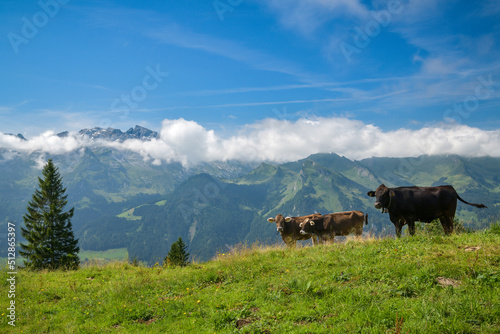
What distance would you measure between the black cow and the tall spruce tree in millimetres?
38916

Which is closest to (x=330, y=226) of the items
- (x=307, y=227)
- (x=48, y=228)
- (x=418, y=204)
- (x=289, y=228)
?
(x=307, y=227)

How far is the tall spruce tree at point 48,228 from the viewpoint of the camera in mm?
38875

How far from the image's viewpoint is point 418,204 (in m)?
14.0

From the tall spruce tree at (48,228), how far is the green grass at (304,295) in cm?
3151

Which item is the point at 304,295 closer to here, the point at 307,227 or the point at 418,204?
the point at 418,204

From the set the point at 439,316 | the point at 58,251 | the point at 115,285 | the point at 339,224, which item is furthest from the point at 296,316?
the point at 58,251

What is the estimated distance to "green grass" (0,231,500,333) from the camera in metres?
6.48

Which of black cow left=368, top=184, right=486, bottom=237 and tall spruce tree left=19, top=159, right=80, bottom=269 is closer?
black cow left=368, top=184, right=486, bottom=237

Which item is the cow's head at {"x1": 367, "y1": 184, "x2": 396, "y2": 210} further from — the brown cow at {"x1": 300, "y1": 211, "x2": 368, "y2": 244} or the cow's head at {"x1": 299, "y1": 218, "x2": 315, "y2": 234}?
the cow's head at {"x1": 299, "y1": 218, "x2": 315, "y2": 234}

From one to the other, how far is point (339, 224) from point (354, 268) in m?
12.3

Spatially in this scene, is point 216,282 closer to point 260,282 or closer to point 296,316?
point 260,282

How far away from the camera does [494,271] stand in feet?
24.7

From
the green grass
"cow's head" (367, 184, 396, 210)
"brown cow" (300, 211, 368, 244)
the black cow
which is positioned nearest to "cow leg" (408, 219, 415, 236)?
the black cow

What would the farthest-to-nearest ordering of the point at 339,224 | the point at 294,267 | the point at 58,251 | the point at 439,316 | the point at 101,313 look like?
the point at 58,251 → the point at 339,224 → the point at 294,267 → the point at 101,313 → the point at 439,316
